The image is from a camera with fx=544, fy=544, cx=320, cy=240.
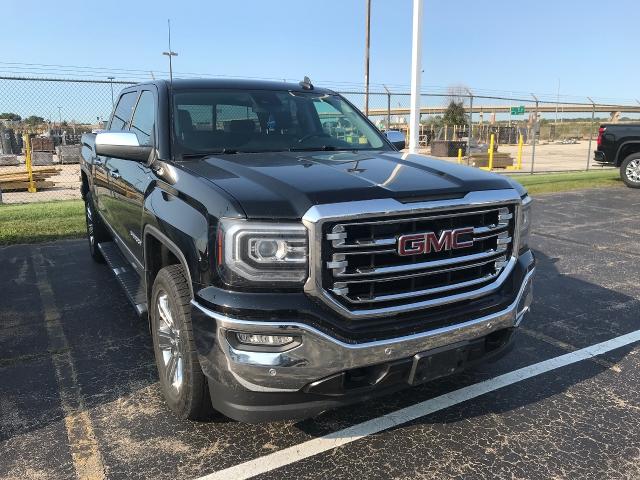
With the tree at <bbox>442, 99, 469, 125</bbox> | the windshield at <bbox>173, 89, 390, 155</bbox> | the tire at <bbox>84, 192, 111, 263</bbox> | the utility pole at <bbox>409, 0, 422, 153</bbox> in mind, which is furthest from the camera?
the tree at <bbox>442, 99, 469, 125</bbox>

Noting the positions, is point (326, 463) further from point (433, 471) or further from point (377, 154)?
point (377, 154)

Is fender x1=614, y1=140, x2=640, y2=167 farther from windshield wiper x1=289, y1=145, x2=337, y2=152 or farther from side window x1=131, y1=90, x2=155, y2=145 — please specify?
side window x1=131, y1=90, x2=155, y2=145

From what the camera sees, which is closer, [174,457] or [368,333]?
[368,333]

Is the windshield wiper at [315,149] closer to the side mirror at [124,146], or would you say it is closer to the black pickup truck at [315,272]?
the black pickup truck at [315,272]

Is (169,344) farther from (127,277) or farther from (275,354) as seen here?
(127,277)

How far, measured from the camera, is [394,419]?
3.08 metres

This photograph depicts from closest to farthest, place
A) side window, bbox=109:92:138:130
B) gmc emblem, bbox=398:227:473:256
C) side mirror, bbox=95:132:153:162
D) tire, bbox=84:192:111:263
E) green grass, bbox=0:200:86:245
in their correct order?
gmc emblem, bbox=398:227:473:256
side mirror, bbox=95:132:153:162
side window, bbox=109:92:138:130
tire, bbox=84:192:111:263
green grass, bbox=0:200:86:245

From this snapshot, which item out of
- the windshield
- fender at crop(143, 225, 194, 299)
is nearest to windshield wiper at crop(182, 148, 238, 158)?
the windshield

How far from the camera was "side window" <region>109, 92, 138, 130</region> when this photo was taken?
475 centimetres

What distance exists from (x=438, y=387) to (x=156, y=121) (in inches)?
100.0

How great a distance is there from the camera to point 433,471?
8.66 feet

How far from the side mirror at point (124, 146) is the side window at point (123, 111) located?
50.1 inches

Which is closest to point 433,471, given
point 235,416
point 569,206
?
point 235,416

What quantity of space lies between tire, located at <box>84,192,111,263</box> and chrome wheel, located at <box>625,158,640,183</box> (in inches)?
490
